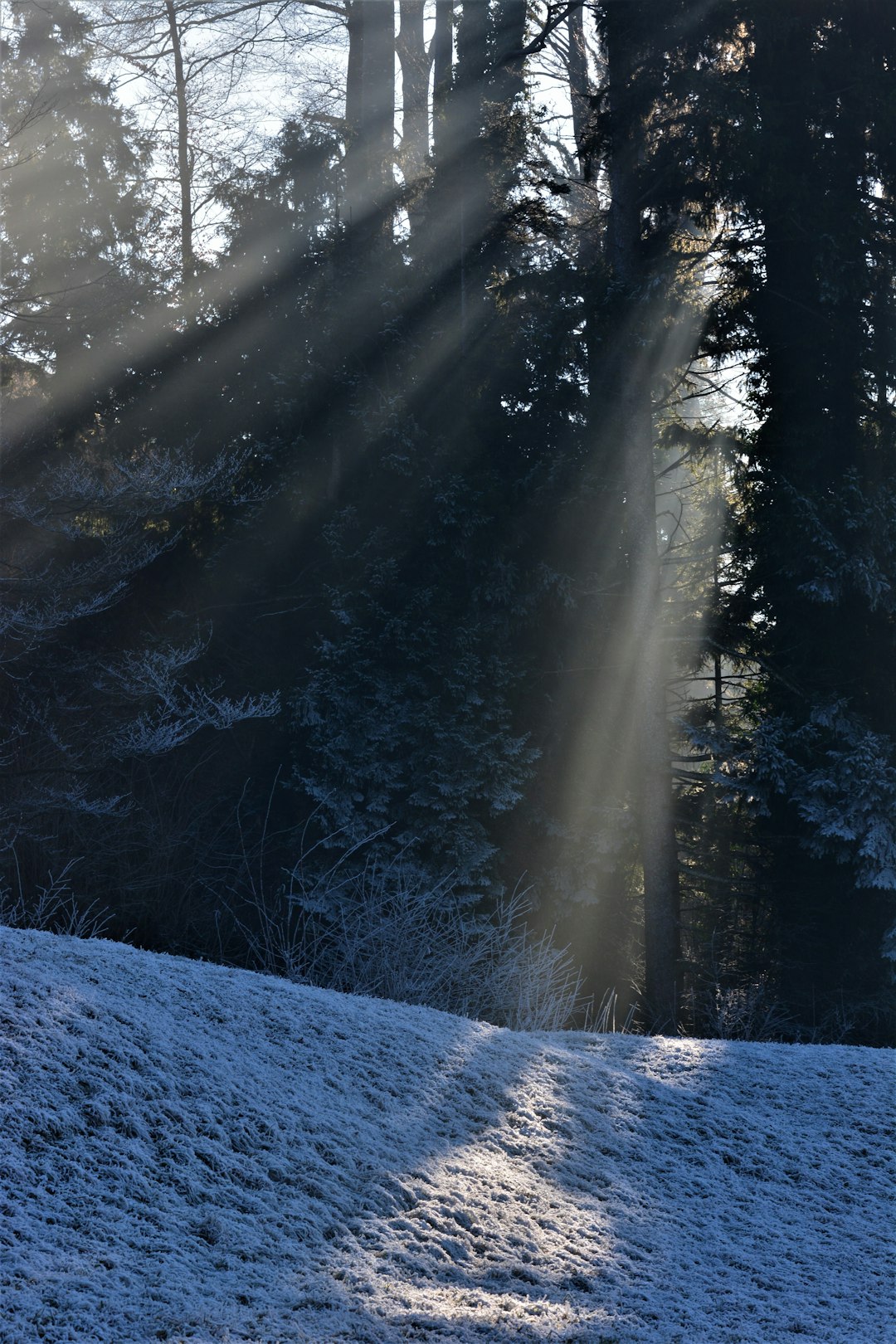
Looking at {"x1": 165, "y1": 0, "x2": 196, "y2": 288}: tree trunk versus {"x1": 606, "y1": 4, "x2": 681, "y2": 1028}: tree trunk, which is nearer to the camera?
{"x1": 606, "y1": 4, "x2": 681, "y2": 1028}: tree trunk

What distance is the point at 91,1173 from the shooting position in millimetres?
3150

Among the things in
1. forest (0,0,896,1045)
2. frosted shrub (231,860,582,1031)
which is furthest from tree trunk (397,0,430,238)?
frosted shrub (231,860,582,1031)

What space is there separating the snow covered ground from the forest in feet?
21.7

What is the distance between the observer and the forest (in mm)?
12391

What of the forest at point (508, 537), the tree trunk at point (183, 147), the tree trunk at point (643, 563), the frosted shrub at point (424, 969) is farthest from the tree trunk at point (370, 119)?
the frosted shrub at point (424, 969)

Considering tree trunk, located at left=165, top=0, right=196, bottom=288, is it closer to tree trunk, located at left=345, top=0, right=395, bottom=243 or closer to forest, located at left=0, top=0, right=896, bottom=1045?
forest, located at left=0, top=0, right=896, bottom=1045

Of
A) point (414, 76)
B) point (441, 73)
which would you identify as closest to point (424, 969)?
point (441, 73)

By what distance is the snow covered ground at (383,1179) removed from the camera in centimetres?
280

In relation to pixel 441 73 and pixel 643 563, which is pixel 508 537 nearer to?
pixel 643 563

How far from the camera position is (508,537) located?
14.1m

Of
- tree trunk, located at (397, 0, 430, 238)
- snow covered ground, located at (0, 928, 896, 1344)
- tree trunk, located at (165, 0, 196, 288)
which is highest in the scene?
tree trunk, located at (397, 0, 430, 238)

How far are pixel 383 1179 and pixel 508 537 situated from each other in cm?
1114

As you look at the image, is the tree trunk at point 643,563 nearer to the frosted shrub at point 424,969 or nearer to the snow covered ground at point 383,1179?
the frosted shrub at point 424,969

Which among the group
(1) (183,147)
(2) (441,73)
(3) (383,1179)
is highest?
(2) (441,73)
